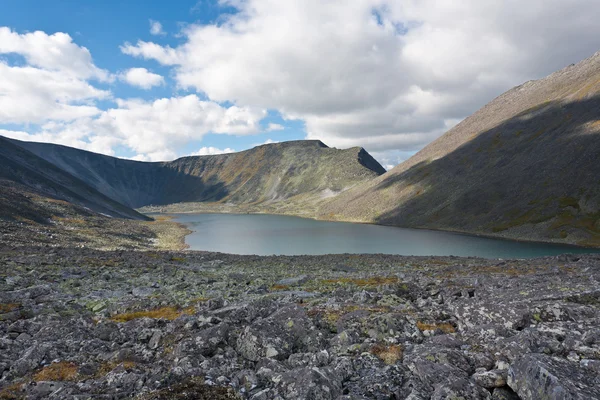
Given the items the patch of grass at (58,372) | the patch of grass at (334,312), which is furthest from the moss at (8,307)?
the patch of grass at (334,312)

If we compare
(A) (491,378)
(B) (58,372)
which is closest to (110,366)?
(B) (58,372)

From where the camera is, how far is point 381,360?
11.3 metres

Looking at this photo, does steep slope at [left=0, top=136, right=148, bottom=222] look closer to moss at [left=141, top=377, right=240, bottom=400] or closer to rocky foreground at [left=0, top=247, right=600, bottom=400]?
rocky foreground at [left=0, top=247, right=600, bottom=400]

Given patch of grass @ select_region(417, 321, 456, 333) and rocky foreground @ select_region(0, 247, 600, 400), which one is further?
patch of grass @ select_region(417, 321, 456, 333)

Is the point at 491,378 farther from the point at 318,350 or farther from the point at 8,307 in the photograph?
the point at 8,307

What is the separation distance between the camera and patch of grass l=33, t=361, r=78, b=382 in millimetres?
11055

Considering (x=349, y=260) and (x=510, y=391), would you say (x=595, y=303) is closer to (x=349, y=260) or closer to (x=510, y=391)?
(x=510, y=391)

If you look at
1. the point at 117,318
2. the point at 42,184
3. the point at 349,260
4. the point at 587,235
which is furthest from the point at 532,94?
the point at 42,184

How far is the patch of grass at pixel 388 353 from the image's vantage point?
37.2 feet

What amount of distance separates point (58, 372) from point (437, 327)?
1456 centimetres

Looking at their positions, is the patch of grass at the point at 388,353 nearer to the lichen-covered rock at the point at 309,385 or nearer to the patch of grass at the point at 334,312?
the lichen-covered rock at the point at 309,385

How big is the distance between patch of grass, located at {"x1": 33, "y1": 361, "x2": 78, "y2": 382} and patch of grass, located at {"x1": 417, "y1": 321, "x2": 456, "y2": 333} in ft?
43.4

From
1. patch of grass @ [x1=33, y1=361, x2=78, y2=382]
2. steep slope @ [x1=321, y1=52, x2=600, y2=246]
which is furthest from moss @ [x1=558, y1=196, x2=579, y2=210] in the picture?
patch of grass @ [x1=33, y1=361, x2=78, y2=382]

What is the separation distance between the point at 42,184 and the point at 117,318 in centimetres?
16039
